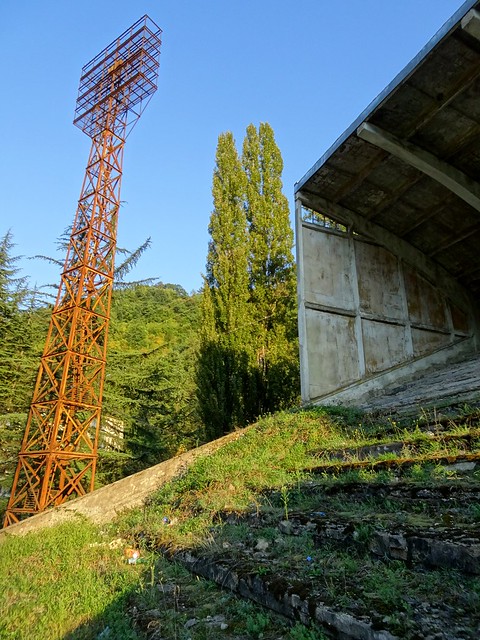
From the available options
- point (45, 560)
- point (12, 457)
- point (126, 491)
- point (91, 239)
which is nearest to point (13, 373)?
point (12, 457)

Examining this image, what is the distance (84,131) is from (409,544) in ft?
58.8

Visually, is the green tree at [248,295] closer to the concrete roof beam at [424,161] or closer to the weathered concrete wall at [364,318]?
the weathered concrete wall at [364,318]

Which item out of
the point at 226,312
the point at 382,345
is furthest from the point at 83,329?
the point at 382,345

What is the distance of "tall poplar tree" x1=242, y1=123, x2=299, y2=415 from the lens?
45.5 feet

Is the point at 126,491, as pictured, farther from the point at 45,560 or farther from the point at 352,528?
the point at 352,528

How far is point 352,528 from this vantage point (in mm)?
2920

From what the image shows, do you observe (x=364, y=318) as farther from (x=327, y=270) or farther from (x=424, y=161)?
(x=424, y=161)

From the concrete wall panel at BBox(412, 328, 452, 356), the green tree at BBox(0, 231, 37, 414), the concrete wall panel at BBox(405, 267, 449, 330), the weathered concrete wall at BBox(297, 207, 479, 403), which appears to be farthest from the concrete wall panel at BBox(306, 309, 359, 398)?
the green tree at BBox(0, 231, 37, 414)

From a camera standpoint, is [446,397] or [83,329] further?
[83,329]

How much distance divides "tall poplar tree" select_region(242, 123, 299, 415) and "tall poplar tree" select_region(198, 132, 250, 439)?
17.4 inches

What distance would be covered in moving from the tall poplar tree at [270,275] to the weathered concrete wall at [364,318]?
3.00 meters

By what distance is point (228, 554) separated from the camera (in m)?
3.39

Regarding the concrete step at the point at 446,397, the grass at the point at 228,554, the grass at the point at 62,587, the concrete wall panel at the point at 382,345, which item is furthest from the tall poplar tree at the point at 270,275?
the grass at the point at 62,587

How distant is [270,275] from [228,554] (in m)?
12.9
